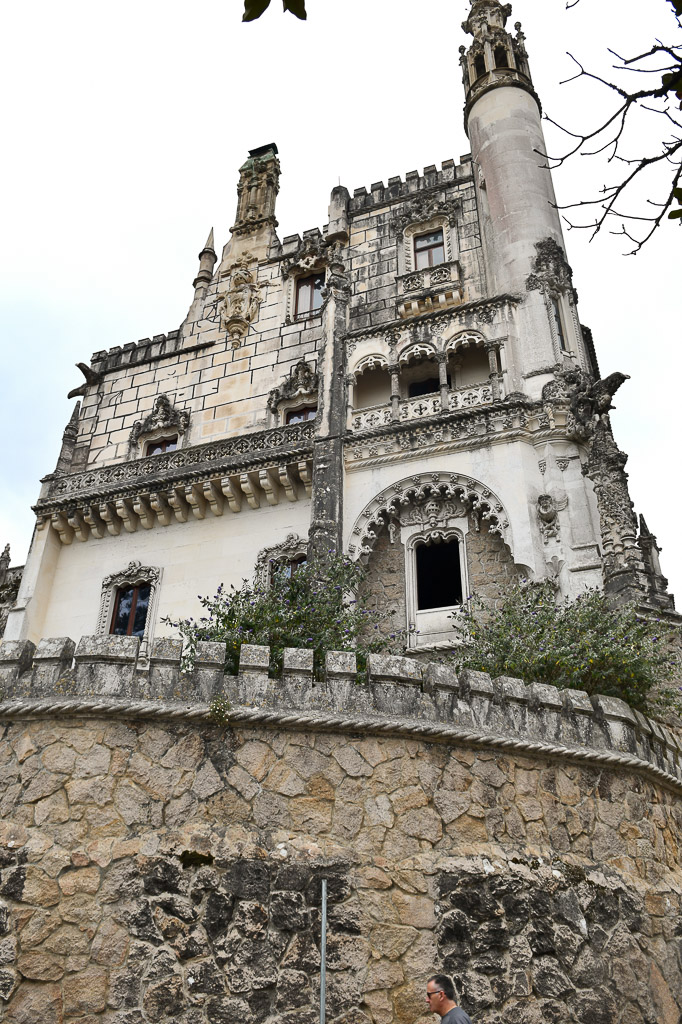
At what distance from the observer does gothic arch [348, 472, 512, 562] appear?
14.2m

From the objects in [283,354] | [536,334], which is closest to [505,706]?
[536,334]

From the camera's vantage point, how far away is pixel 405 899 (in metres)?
6.50

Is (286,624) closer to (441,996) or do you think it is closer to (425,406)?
(441,996)

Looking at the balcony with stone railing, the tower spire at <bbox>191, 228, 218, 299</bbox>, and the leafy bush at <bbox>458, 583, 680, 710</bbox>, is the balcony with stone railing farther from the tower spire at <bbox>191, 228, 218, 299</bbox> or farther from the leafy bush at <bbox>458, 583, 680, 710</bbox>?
the tower spire at <bbox>191, 228, 218, 299</bbox>

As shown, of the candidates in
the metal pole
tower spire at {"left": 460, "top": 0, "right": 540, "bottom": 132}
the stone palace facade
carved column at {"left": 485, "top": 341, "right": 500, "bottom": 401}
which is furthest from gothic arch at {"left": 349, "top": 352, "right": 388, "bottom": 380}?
the metal pole

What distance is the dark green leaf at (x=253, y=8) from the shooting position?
10.9ft

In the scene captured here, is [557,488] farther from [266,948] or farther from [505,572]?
[266,948]

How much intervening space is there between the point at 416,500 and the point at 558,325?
4722 millimetres

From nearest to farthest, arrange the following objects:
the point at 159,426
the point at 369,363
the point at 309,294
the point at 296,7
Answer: the point at 296,7
the point at 369,363
the point at 159,426
the point at 309,294

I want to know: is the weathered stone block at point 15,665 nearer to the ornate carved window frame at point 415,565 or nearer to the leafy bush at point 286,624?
the leafy bush at point 286,624

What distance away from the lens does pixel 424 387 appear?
677 inches

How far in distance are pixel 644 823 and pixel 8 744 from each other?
6001 millimetres

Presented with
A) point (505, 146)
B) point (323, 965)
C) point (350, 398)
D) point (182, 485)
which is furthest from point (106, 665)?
point (505, 146)

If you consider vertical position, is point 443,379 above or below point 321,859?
above
